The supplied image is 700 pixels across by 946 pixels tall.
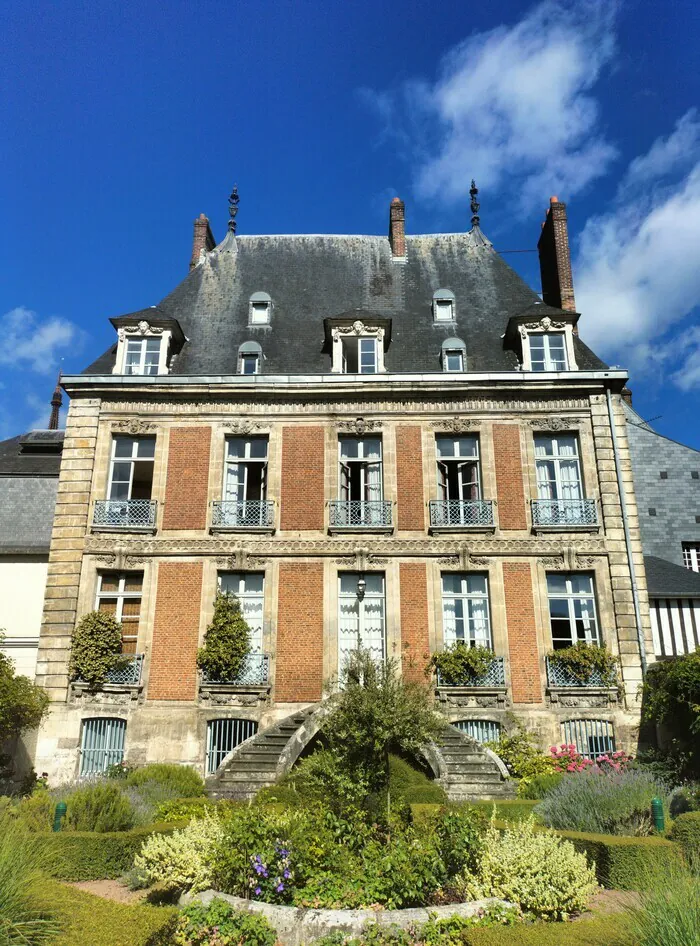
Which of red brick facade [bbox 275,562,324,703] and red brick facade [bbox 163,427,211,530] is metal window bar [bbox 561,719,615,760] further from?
red brick facade [bbox 163,427,211,530]

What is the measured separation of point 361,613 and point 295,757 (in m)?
3.70

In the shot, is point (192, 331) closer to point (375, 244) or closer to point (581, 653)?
point (375, 244)

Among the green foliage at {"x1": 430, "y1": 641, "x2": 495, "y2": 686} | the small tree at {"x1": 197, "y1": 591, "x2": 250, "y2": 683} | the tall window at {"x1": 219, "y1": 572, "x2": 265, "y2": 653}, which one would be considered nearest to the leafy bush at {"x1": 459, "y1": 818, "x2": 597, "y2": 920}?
the green foliage at {"x1": 430, "y1": 641, "x2": 495, "y2": 686}

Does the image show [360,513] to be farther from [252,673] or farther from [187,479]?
[252,673]

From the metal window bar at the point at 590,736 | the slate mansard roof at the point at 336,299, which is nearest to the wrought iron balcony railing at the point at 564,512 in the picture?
the slate mansard roof at the point at 336,299

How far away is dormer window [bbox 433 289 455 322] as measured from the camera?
19.7m

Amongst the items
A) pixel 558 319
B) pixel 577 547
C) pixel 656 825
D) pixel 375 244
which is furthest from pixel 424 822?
pixel 375 244

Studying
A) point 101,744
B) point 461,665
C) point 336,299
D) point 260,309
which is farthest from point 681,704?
point 260,309

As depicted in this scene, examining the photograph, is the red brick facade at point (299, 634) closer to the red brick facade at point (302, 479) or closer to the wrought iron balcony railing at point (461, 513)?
the red brick facade at point (302, 479)

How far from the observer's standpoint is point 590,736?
50.3ft

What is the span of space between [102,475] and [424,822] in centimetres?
1114

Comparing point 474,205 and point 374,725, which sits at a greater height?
point 474,205

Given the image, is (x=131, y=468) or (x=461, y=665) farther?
(x=131, y=468)

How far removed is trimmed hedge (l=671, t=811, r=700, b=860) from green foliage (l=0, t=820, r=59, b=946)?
7169mm
